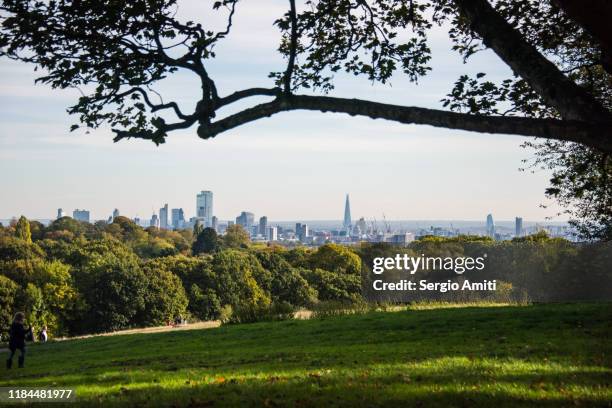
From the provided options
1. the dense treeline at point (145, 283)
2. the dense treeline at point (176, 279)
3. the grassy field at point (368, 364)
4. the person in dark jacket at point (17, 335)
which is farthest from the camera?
the dense treeline at point (145, 283)

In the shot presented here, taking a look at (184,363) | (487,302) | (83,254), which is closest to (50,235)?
(83,254)

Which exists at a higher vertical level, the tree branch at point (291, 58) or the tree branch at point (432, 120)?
the tree branch at point (291, 58)

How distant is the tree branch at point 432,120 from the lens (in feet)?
25.5

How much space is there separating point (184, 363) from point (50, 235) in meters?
118

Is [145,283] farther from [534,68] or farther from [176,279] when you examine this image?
[534,68]

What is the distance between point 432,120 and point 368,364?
5152 millimetres

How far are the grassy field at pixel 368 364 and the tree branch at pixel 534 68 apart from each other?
361 centimetres

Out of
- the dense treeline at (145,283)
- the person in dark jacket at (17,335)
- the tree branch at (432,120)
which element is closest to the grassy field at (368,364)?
the person in dark jacket at (17,335)

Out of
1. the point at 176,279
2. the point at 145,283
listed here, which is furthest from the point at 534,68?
the point at 176,279

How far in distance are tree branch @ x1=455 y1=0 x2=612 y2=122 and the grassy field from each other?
361cm

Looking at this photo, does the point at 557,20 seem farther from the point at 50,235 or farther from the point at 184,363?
the point at 50,235

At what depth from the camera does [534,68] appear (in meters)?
8.41

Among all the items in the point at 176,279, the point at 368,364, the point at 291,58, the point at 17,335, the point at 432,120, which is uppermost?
the point at 291,58

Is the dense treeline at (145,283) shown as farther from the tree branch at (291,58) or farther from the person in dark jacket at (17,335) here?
the tree branch at (291,58)
